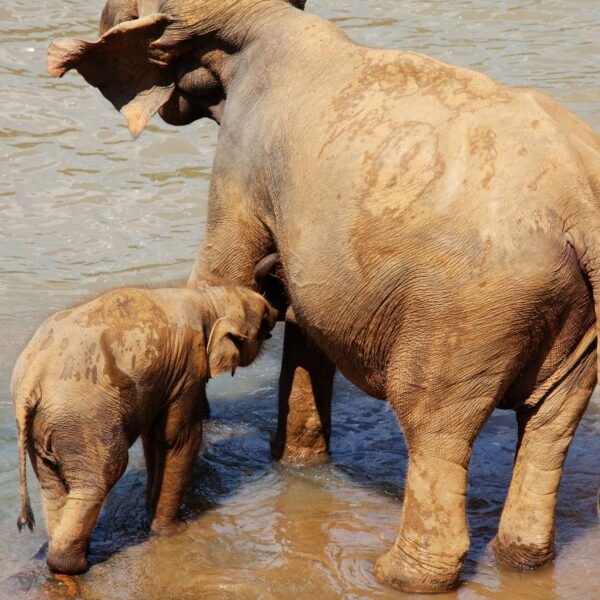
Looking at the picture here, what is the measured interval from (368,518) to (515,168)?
1.89 meters

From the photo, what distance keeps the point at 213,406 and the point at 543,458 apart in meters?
2.44

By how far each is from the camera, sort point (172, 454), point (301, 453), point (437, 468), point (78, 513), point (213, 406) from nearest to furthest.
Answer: point (437, 468) → point (78, 513) → point (172, 454) → point (301, 453) → point (213, 406)

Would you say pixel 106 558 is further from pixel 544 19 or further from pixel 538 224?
pixel 544 19

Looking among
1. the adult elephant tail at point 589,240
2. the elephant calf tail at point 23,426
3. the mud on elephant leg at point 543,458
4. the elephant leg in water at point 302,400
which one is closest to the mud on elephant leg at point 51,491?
the elephant calf tail at point 23,426

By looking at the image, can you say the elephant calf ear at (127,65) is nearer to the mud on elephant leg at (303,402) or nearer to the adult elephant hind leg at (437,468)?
→ the mud on elephant leg at (303,402)

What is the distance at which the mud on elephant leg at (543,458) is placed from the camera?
485cm

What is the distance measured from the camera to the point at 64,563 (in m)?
5.10

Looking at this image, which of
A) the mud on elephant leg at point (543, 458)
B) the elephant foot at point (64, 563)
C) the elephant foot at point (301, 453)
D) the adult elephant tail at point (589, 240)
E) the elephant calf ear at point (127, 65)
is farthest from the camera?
the elephant foot at point (301, 453)

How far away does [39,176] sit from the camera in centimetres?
1031

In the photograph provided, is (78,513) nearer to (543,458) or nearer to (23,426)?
(23,426)

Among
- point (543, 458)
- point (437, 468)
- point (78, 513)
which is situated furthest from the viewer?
point (78, 513)

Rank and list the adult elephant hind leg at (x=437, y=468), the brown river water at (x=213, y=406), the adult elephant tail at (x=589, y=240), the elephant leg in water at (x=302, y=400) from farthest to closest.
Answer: the elephant leg in water at (x=302, y=400)
the brown river water at (x=213, y=406)
the adult elephant hind leg at (x=437, y=468)
the adult elephant tail at (x=589, y=240)

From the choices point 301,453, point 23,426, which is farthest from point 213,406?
point 23,426

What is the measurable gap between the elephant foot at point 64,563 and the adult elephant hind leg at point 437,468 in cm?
120
